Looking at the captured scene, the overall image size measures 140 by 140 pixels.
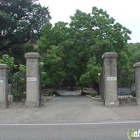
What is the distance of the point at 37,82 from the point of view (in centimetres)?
1692

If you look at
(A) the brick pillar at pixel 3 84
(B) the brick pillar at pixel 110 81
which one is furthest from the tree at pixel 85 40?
(A) the brick pillar at pixel 3 84

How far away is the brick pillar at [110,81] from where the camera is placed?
55.3 ft

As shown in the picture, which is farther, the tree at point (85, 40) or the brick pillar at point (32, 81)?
the tree at point (85, 40)

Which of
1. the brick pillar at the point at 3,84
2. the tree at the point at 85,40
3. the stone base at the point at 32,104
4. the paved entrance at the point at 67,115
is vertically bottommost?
the paved entrance at the point at 67,115

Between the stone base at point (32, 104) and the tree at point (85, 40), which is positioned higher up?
the tree at point (85, 40)

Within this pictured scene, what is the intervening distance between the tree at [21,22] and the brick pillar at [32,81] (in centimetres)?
1945

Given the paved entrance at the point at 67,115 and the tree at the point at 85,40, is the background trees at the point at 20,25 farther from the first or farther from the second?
the paved entrance at the point at 67,115

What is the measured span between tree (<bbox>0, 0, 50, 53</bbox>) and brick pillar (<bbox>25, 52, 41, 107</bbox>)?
19.4m

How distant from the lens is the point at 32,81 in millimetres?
16812

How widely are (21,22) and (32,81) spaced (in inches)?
836

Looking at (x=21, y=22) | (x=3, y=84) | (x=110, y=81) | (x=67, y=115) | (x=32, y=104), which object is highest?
(x=21, y=22)

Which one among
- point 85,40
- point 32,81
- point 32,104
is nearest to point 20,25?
point 85,40

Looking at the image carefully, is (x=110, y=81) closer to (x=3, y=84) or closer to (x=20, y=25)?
(x=3, y=84)
